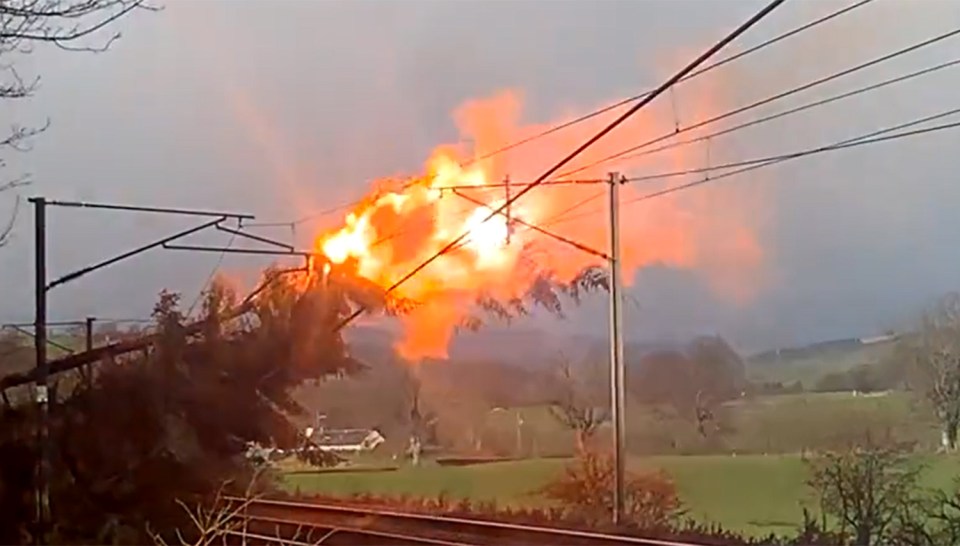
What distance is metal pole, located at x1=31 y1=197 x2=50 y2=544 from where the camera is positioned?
7418mm

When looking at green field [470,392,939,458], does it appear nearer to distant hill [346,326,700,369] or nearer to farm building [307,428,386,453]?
distant hill [346,326,700,369]

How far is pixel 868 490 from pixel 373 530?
9.10 feet

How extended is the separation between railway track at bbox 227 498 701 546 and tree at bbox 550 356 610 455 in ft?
2.21

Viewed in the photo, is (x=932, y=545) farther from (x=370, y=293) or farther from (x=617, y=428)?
(x=370, y=293)

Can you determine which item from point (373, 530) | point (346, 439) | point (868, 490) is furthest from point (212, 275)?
point (868, 490)

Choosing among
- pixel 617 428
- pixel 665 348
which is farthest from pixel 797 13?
pixel 617 428

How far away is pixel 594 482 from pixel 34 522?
3.46 m

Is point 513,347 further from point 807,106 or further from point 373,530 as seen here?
point 807,106

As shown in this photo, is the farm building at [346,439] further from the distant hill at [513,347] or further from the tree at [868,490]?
the tree at [868,490]

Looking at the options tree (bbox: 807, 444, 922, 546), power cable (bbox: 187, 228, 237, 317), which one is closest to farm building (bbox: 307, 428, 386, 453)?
power cable (bbox: 187, 228, 237, 317)

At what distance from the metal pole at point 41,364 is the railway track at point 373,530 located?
1182 millimetres

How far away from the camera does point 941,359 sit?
6523mm

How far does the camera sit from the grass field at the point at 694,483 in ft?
21.8

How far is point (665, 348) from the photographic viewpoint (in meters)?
6.95
